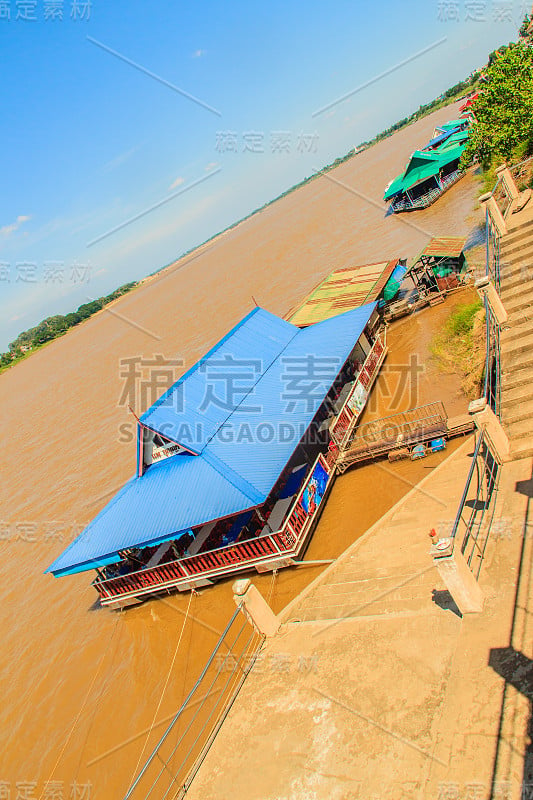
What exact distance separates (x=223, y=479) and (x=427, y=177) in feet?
123

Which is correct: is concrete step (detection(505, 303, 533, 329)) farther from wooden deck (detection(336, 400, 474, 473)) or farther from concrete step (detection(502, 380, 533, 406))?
wooden deck (detection(336, 400, 474, 473))

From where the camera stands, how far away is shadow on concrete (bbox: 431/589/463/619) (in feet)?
22.4

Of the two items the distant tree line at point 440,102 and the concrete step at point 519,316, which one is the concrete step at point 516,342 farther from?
the distant tree line at point 440,102

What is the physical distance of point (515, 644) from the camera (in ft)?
18.6

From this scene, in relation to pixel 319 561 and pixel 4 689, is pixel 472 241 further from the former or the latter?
pixel 4 689

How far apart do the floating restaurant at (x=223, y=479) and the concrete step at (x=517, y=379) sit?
5.16m

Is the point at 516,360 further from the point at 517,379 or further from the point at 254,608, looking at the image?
the point at 254,608

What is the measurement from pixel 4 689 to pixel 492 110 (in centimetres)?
2852

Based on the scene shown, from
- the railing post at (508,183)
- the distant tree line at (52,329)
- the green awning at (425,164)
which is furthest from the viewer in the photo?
the distant tree line at (52,329)

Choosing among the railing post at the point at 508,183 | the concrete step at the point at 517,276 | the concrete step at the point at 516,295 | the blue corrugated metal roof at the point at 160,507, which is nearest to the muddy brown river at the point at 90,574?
the blue corrugated metal roof at the point at 160,507

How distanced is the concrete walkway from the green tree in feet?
62.6

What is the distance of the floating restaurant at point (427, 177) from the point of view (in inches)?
1574

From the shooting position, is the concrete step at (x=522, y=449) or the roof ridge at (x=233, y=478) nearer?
the concrete step at (x=522, y=449)

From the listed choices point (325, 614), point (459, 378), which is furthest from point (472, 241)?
point (325, 614)
